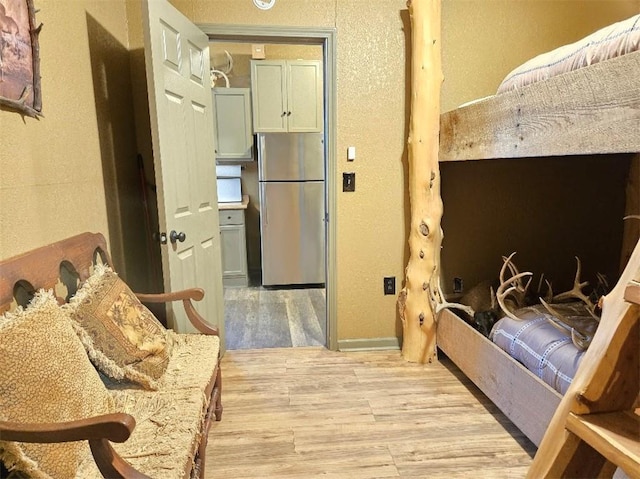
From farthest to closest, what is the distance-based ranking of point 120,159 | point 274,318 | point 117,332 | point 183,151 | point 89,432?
point 274,318 → point 120,159 → point 183,151 → point 117,332 → point 89,432

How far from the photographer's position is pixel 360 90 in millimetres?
2373

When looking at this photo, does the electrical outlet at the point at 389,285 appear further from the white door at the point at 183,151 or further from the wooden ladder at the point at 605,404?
the wooden ladder at the point at 605,404

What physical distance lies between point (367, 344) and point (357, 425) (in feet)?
2.68

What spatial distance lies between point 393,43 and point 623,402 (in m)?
2.14

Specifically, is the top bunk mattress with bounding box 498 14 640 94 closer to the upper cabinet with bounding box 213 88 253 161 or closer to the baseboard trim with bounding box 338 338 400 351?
the baseboard trim with bounding box 338 338 400 351

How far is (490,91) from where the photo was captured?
2.47m

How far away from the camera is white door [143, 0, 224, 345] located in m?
1.79

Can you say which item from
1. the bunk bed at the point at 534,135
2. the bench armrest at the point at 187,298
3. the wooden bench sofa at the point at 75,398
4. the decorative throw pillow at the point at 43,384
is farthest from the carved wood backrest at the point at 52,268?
the bunk bed at the point at 534,135

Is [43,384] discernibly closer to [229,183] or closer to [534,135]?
[534,135]

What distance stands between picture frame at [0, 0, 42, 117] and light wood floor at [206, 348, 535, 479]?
154 centimetres

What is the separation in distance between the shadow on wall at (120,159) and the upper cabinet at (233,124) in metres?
1.81

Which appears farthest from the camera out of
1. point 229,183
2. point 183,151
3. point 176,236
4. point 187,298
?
point 229,183

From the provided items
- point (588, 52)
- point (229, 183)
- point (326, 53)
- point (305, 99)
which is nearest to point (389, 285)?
point (326, 53)

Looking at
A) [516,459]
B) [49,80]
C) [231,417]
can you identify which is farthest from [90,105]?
[516,459]
